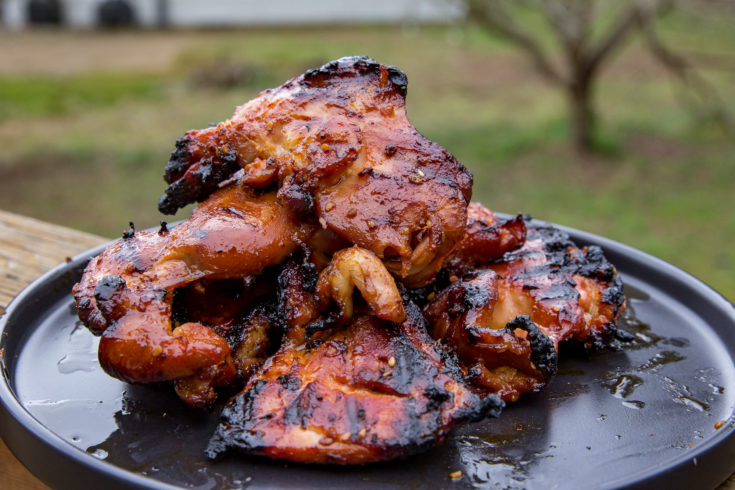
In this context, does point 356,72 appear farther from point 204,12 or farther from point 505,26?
point 204,12

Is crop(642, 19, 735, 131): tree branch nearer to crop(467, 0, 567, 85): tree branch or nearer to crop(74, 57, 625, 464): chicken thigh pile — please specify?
crop(467, 0, 567, 85): tree branch

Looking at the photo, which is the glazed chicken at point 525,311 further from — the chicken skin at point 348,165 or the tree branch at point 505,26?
the tree branch at point 505,26

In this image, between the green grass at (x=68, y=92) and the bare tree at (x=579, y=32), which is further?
the green grass at (x=68, y=92)

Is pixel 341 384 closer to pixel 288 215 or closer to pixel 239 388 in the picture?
pixel 239 388

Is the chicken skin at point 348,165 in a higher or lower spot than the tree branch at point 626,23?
higher

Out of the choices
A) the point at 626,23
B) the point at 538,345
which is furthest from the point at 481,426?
the point at 626,23

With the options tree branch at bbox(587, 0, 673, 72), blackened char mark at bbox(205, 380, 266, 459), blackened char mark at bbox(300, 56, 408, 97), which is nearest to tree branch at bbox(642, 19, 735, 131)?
tree branch at bbox(587, 0, 673, 72)

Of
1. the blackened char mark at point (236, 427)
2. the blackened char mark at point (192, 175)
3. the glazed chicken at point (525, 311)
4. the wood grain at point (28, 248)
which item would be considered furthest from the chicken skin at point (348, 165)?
the wood grain at point (28, 248)

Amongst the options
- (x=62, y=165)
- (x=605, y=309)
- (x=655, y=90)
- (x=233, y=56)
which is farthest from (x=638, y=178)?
(x=233, y=56)
